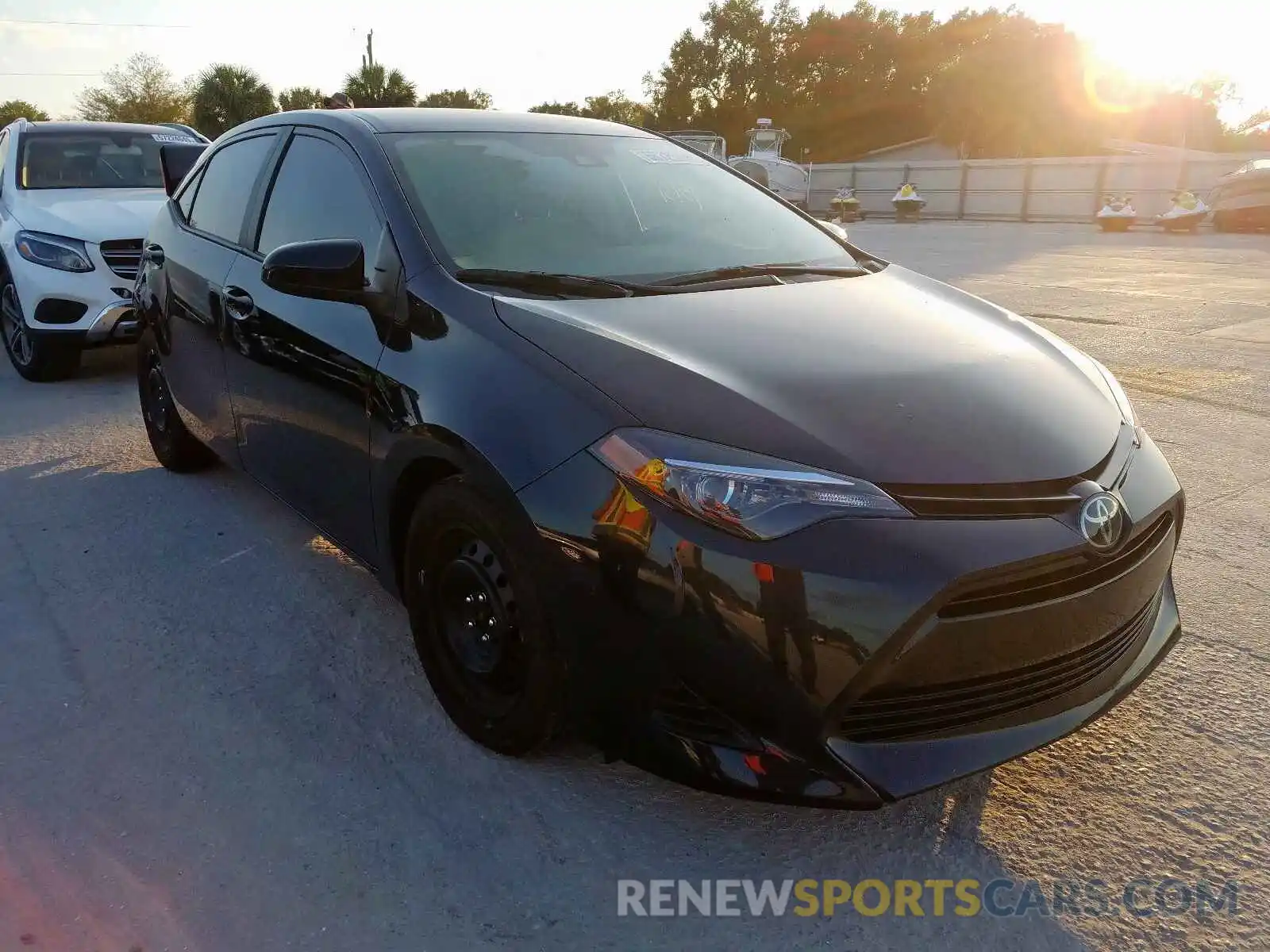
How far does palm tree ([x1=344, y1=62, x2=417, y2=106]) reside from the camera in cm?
4197

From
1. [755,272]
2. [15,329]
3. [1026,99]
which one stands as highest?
[1026,99]

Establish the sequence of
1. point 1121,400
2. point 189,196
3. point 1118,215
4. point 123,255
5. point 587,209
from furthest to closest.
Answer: point 1118,215 → point 123,255 → point 189,196 → point 587,209 → point 1121,400

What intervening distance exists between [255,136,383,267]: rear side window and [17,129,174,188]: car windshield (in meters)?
4.92

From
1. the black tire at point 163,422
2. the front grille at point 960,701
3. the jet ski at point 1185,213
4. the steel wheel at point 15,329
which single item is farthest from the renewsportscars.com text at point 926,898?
the jet ski at point 1185,213

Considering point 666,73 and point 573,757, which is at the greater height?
point 666,73

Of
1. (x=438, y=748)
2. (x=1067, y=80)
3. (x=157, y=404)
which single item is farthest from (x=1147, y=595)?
(x=1067, y=80)

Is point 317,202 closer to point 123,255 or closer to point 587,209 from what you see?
point 587,209

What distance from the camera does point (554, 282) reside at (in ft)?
8.98

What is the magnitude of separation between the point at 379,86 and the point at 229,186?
42.5 metres

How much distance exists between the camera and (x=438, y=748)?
260 centimetres

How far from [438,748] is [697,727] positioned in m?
0.89

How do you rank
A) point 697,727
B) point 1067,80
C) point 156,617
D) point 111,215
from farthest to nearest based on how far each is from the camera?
point 1067,80
point 111,215
point 156,617
point 697,727

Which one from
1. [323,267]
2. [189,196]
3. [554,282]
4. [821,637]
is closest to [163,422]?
[189,196]

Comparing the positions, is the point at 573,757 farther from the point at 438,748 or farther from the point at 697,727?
the point at 697,727
